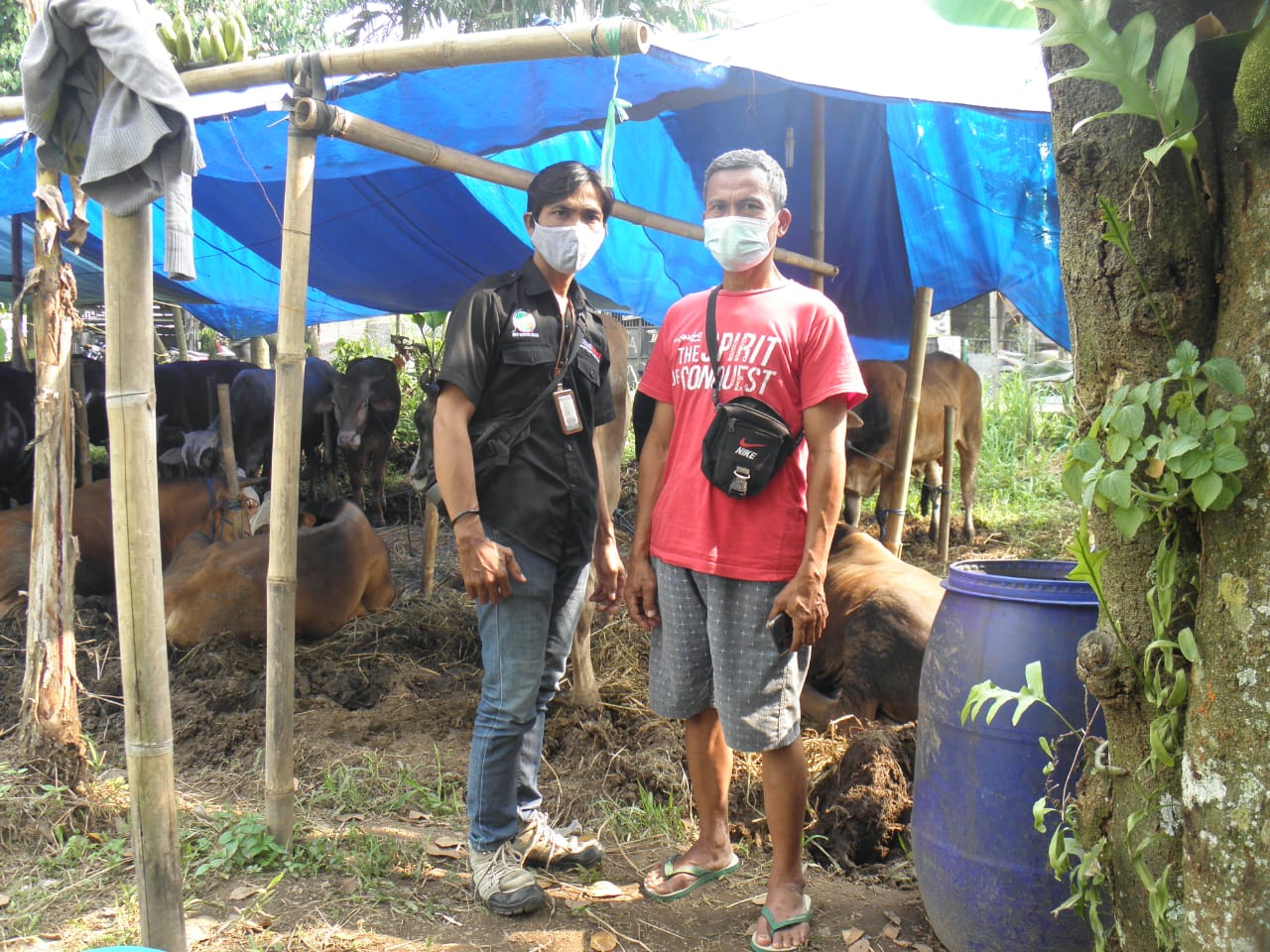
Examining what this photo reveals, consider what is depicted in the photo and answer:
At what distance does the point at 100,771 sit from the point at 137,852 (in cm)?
164

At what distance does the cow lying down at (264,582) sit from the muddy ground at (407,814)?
0.14 meters

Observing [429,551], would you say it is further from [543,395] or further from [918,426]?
[918,426]

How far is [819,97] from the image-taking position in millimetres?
5059

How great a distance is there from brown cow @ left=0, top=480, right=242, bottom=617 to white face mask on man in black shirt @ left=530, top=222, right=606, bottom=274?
3189mm

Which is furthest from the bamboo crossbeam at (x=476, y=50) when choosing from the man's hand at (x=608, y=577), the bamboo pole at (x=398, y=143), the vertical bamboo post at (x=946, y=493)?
the vertical bamboo post at (x=946, y=493)

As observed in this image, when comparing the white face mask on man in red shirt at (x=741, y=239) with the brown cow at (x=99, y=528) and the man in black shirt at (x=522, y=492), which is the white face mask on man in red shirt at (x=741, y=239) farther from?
the brown cow at (x=99, y=528)

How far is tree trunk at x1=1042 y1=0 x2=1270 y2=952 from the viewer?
1607 millimetres

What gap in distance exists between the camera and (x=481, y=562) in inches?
102

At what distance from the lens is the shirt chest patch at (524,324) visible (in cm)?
276

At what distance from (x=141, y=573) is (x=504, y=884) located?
51.3 inches

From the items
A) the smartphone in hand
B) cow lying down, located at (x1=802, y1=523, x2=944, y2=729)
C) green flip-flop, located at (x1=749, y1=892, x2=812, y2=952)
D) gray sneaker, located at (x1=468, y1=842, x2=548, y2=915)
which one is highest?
the smartphone in hand

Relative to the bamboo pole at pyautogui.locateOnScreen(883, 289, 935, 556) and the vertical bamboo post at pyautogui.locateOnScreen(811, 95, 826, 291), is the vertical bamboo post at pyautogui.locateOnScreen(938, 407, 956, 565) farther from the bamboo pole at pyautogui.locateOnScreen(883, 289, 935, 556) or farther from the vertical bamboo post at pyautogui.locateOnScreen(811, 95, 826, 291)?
the vertical bamboo post at pyautogui.locateOnScreen(811, 95, 826, 291)

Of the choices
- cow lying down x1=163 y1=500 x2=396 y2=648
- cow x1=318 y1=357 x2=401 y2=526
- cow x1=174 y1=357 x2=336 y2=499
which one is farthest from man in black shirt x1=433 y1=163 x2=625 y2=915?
cow x1=318 y1=357 x2=401 y2=526

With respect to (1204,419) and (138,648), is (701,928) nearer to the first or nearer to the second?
(138,648)
